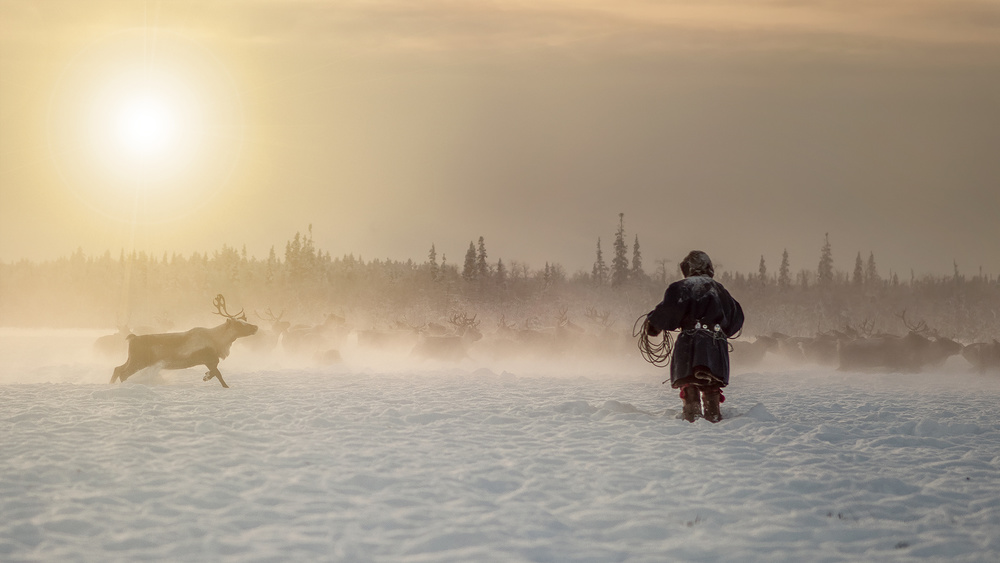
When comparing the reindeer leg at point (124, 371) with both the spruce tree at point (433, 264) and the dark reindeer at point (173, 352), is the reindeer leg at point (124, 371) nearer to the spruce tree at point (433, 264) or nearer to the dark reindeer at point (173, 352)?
the dark reindeer at point (173, 352)

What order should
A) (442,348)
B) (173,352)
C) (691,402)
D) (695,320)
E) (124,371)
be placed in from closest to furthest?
(691,402)
(695,320)
(124,371)
(173,352)
(442,348)

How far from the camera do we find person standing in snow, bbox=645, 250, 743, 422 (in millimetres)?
10430

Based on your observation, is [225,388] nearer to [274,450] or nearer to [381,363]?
[274,450]

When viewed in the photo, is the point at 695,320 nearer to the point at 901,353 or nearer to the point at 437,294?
the point at 901,353

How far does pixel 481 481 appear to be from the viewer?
671 cm

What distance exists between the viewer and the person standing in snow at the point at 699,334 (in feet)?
34.2

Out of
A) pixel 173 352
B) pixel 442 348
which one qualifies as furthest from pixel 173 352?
pixel 442 348

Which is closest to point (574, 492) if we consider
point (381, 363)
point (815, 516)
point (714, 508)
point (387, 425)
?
point (714, 508)

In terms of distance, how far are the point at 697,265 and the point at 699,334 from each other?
1154 millimetres

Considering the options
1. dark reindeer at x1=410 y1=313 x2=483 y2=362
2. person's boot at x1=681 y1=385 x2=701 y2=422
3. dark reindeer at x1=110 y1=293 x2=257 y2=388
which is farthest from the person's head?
dark reindeer at x1=410 y1=313 x2=483 y2=362

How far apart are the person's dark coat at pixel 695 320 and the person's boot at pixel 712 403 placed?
0.20 metres

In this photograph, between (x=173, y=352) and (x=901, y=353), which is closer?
(x=173, y=352)

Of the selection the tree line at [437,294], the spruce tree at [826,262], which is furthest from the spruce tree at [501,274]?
the spruce tree at [826,262]

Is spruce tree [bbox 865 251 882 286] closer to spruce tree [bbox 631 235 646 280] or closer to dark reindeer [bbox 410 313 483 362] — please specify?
spruce tree [bbox 631 235 646 280]
